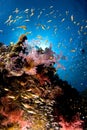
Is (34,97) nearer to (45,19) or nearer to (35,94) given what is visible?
(35,94)

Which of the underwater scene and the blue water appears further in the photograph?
the blue water

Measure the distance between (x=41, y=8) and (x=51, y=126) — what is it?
20.9m

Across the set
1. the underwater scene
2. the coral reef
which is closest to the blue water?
the underwater scene

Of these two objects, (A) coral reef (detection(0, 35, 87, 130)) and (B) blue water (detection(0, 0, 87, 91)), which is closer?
(A) coral reef (detection(0, 35, 87, 130))

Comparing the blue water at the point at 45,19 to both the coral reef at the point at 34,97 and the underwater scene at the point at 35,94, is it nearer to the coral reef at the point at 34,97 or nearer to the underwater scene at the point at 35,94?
the underwater scene at the point at 35,94

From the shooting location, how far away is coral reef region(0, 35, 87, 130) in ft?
16.6

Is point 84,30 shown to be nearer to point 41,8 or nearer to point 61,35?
point 61,35

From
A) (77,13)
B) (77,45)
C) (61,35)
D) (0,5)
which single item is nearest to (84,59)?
(77,45)

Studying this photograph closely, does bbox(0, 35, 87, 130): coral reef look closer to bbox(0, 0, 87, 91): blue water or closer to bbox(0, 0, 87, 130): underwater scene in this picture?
bbox(0, 0, 87, 130): underwater scene

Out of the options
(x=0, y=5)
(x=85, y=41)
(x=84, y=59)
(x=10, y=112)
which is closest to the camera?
(x=10, y=112)

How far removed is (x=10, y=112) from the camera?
486 cm

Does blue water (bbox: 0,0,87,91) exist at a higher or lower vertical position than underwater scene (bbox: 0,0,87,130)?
higher

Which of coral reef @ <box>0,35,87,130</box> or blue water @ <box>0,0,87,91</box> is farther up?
blue water @ <box>0,0,87,91</box>

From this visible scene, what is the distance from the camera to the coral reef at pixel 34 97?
5074 millimetres
